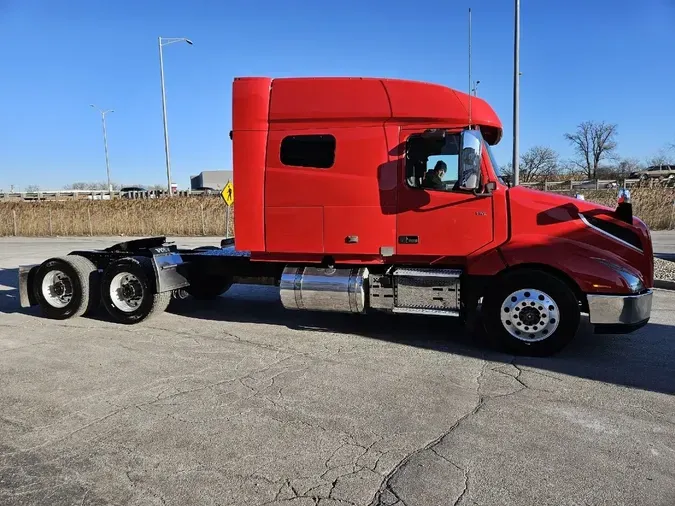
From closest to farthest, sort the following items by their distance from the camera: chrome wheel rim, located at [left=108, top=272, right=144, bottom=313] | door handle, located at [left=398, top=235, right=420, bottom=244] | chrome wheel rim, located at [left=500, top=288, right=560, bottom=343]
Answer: chrome wheel rim, located at [left=500, top=288, right=560, bottom=343], door handle, located at [left=398, top=235, right=420, bottom=244], chrome wheel rim, located at [left=108, top=272, right=144, bottom=313]

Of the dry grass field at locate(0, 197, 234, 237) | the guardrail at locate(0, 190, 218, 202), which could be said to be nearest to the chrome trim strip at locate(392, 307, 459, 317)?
the dry grass field at locate(0, 197, 234, 237)

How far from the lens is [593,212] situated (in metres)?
5.91

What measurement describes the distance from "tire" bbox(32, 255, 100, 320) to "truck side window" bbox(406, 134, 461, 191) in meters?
4.94

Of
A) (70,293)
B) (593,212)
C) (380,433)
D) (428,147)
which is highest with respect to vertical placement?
(428,147)

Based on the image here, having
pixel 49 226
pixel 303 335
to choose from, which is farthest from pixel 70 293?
pixel 49 226

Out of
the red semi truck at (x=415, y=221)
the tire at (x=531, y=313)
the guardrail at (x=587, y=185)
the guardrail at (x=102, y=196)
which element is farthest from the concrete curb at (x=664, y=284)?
the guardrail at (x=102, y=196)

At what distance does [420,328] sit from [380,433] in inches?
131

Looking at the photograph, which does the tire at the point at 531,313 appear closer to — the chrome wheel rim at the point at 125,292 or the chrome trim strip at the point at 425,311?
the chrome trim strip at the point at 425,311

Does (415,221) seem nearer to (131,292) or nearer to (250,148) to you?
(250,148)

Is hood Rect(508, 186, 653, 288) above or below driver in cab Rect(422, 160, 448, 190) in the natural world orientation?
below

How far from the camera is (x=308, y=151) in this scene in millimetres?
6598

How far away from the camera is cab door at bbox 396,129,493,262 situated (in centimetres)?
618

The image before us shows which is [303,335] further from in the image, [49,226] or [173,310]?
[49,226]

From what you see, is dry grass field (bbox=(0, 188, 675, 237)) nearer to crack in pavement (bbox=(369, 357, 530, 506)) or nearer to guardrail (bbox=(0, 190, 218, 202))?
guardrail (bbox=(0, 190, 218, 202))
